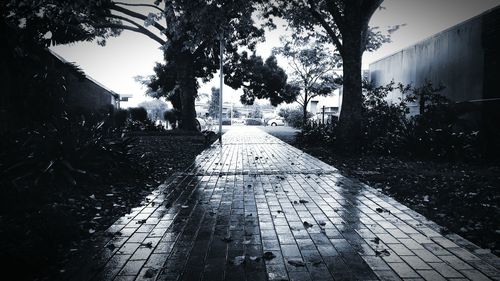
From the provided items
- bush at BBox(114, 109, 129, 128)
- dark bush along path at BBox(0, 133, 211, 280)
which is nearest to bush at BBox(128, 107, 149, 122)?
bush at BBox(114, 109, 129, 128)

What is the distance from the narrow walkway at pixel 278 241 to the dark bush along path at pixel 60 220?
0.27 meters

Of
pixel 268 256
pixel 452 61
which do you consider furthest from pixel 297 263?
pixel 452 61

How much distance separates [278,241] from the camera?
385 cm

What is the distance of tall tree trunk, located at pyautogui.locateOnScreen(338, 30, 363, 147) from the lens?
1254cm

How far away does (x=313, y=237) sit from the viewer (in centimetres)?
396

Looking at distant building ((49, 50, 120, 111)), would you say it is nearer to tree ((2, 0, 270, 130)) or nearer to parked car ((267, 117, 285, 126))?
tree ((2, 0, 270, 130))

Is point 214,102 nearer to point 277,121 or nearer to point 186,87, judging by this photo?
point 277,121

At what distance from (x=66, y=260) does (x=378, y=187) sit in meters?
5.68

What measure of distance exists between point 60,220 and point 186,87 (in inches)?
815

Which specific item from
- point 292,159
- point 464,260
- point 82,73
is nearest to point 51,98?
point 82,73

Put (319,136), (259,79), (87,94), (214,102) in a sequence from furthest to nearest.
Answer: (214,102) < (259,79) < (319,136) < (87,94)

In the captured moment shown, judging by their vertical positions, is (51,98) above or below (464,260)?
above

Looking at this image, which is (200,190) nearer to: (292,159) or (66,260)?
(66,260)

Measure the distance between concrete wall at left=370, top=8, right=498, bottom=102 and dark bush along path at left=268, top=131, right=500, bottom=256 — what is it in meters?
4.19
